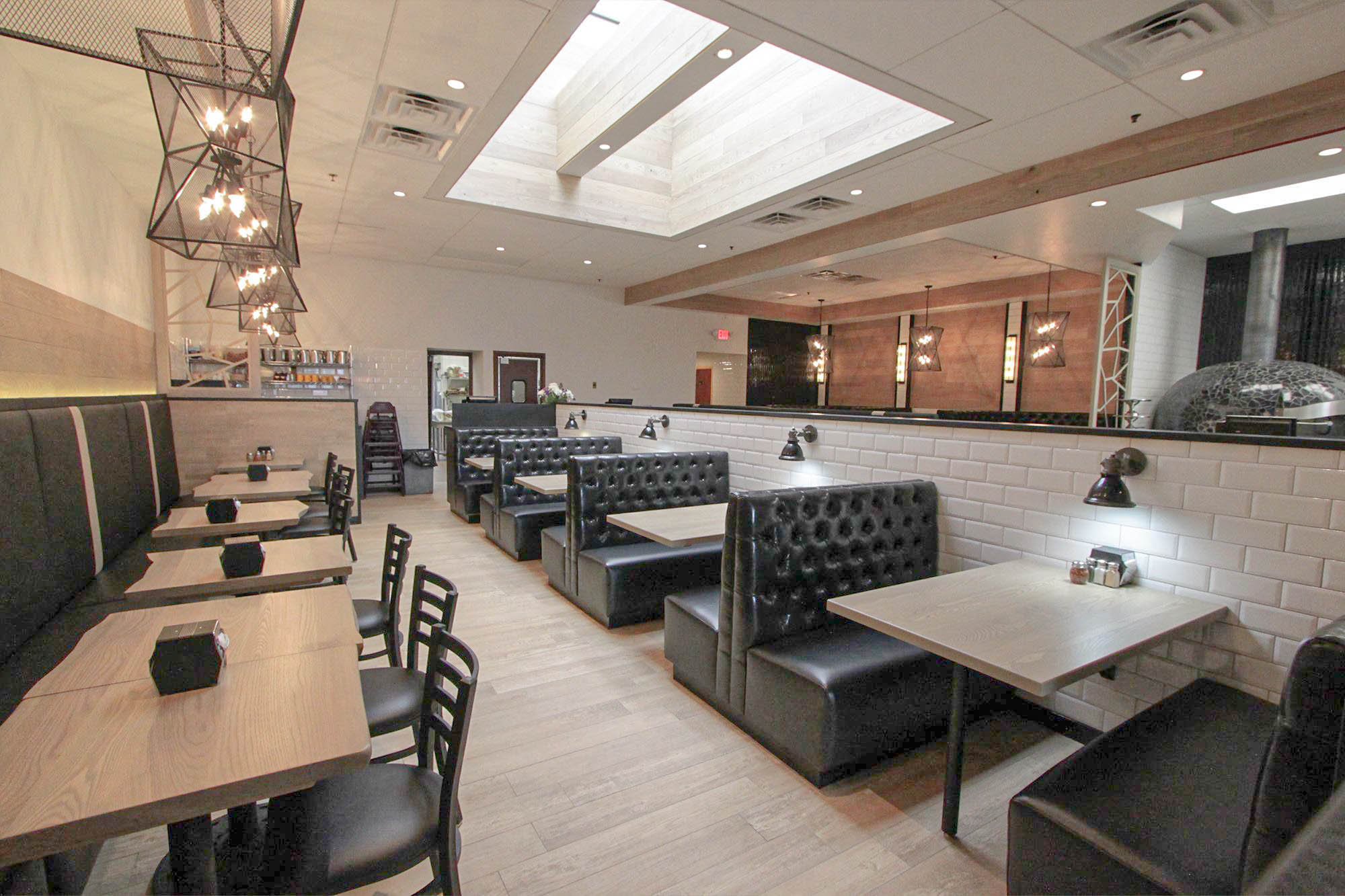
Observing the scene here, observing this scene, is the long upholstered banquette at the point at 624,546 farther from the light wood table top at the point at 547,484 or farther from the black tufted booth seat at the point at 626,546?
the light wood table top at the point at 547,484

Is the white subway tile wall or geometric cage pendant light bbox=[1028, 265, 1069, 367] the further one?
geometric cage pendant light bbox=[1028, 265, 1069, 367]

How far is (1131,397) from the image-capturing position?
741cm

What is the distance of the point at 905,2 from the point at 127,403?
5850 mm

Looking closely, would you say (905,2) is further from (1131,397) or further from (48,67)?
(1131,397)

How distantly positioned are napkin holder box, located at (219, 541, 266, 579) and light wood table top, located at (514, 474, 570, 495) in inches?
87.6

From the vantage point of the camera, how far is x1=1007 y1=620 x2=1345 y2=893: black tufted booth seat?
1084mm

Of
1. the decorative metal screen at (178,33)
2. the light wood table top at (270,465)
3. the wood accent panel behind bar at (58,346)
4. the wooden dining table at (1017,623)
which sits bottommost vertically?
the light wood table top at (270,465)

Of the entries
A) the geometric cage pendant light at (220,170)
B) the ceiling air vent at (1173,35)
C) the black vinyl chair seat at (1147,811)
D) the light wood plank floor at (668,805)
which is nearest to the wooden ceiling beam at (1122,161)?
the ceiling air vent at (1173,35)

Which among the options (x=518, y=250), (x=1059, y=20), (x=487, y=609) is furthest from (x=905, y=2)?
(x=518, y=250)

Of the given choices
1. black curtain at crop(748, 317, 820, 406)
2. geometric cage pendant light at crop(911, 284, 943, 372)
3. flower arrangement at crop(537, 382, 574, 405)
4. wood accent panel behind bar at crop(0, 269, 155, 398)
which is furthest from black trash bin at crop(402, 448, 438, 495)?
geometric cage pendant light at crop(911, 284, 943, 372)

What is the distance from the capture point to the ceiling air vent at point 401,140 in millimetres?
4734

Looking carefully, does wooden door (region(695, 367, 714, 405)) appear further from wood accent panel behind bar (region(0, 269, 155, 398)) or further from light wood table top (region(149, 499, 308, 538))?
light wood table top (region(149, 499, 308, 538))

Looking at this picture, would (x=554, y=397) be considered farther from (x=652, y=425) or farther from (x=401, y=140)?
(x=401, y=140)

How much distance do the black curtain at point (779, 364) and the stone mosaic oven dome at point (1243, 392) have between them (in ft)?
27.4
